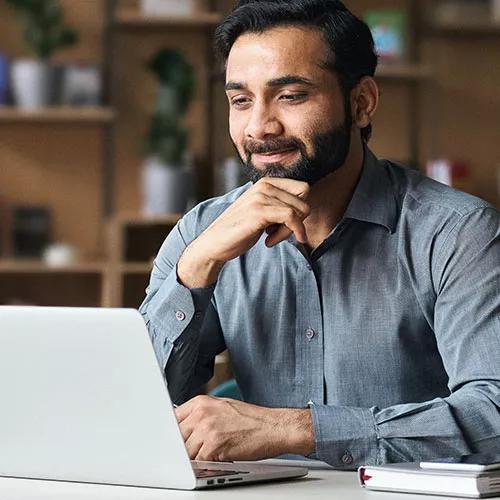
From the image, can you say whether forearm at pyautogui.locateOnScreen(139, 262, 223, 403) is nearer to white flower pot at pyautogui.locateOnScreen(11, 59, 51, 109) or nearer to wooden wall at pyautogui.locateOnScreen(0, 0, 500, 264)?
white flower pot at pyautogui.locateOnScreen(11, 59, 51, 109)

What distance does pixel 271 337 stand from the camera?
6.26 ft

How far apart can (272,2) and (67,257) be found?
9.48ft

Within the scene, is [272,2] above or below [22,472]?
above

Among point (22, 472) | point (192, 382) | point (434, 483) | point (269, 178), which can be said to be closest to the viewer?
point (434, 483)

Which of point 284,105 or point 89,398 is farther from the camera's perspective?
point 284,105

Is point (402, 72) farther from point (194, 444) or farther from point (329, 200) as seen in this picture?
point (194, 444)

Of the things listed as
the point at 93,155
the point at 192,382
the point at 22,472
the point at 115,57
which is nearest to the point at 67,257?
the point at 93,155

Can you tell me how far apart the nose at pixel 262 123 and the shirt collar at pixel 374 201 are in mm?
170

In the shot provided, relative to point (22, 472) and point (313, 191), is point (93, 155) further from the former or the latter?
point (22, 472)

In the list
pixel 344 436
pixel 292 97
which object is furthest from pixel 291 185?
pixel 344 436

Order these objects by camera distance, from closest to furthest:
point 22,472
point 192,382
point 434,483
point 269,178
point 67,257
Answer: point 434,483 → point 22,472 → point 269,178 → point 192,382 → point 67,257

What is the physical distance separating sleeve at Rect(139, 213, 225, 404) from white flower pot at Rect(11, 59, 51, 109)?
2789 mm

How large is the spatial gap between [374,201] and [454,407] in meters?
0.43

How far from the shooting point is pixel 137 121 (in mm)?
4863
